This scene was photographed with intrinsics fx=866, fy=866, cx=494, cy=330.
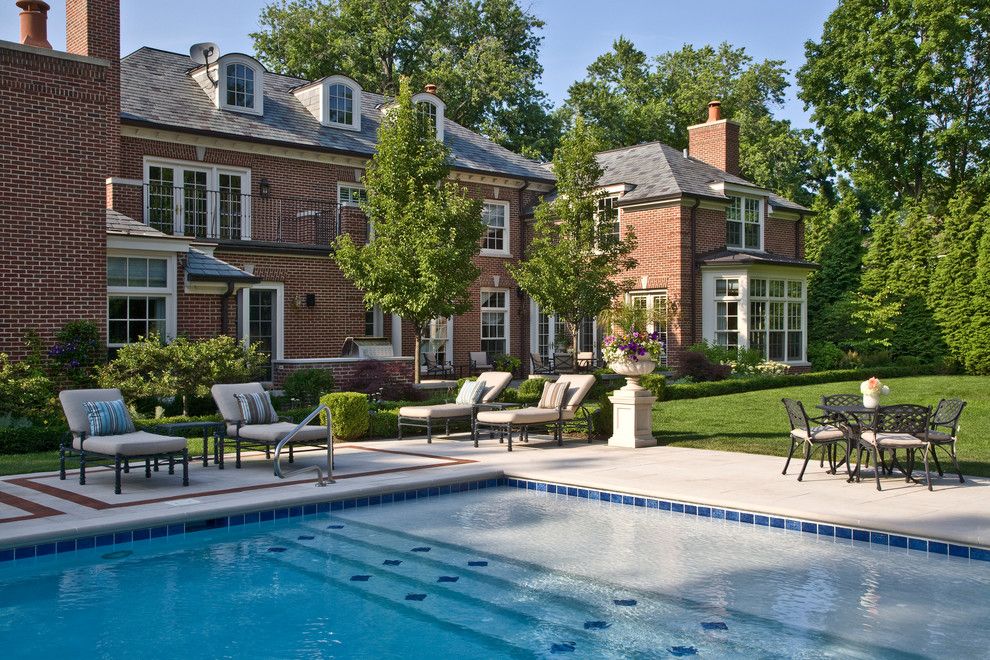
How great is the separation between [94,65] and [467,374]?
13844 millimetres

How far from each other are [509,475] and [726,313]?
16.5m

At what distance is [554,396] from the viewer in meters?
13.8

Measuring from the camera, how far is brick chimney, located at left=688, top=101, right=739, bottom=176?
95.6 feet

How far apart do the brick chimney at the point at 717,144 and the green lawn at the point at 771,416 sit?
907cm

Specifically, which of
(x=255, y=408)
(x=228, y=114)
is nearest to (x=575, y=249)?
(x=228, y=114)

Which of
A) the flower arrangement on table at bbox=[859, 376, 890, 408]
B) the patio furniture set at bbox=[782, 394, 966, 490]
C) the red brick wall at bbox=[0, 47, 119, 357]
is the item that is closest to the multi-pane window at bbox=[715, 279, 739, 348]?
the patio furniture set at bbox=[782, 394, 966, 490]

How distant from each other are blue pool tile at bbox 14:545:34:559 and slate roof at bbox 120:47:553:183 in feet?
47.4

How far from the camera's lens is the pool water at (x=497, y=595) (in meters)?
5.43

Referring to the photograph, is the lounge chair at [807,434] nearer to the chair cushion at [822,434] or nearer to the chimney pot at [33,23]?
the chair cushion at [822,434]

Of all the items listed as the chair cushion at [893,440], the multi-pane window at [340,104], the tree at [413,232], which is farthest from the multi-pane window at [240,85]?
the chair cushion at [893,440]

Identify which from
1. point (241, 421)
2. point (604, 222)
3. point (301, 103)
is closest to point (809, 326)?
point (604, 222)

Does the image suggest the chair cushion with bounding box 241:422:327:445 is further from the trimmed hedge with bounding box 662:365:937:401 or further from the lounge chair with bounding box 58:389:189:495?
the trimmed hedge with bounding box 662:365:937:401

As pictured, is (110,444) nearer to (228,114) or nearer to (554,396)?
(554,396)

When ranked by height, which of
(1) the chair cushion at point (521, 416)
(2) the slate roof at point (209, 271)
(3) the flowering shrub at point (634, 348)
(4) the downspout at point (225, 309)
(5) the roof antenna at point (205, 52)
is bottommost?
(1) the chair cushion at point (521, 416)
